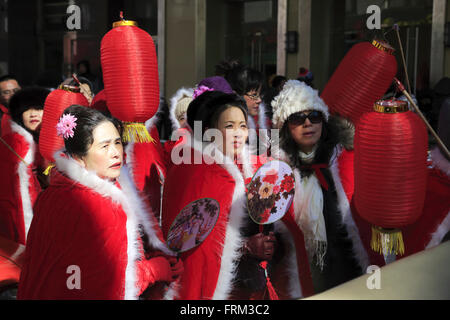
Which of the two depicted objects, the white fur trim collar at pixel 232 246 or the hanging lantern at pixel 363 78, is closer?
the white fur trim collar at pixel 232 246

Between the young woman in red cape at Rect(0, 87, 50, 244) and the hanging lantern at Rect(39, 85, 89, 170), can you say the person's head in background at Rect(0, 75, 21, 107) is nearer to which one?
the young woman in red cape at Rect(0, 87, 50, 244)

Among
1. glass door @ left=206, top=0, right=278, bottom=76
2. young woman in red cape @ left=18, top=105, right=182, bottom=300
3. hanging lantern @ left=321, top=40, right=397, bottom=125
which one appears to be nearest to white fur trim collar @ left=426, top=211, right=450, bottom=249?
hanging lantern @ left=321, top=40, right=397, bottom=125

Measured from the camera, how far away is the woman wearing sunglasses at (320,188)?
105 inches

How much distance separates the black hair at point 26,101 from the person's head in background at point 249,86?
54.7 inches

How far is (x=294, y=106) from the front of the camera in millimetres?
2721

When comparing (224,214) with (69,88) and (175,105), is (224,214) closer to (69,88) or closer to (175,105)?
(69,88)

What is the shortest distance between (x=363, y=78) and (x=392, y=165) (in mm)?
886

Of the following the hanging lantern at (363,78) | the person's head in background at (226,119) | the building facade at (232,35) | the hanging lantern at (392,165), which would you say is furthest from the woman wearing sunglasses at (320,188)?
the building facade at (232,35)

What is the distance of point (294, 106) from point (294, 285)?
0.92m

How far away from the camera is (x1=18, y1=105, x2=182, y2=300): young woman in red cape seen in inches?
80.4

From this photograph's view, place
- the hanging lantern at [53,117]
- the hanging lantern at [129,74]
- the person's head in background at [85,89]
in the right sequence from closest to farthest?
the hanging lantern at [129,74] → the hanging lantern at [53,117] → the person's head in background at [85,89]

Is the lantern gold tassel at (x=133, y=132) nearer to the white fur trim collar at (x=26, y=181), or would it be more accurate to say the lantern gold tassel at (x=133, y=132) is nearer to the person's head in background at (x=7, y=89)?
the white fur trim collar at (x=26, y=181)
